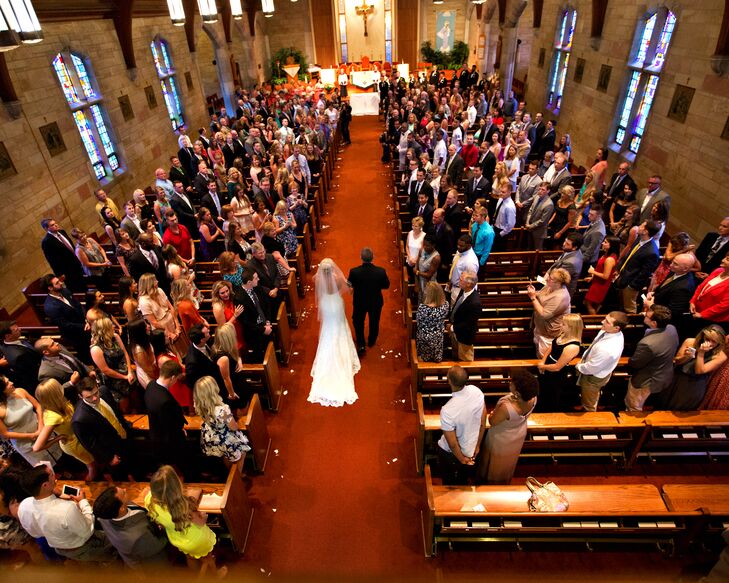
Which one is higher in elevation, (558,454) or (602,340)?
(602,340)

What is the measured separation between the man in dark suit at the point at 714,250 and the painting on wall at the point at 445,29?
24022 mm

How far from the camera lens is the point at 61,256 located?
6348 millimetres

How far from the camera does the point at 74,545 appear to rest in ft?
10.7

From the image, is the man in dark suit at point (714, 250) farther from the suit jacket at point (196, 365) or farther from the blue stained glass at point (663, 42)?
the suit jacket at point (196, 365)

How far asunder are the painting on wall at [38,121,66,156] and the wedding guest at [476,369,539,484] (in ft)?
32.0

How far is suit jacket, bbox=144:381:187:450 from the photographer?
3.58 m

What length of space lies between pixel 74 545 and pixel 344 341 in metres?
3.39

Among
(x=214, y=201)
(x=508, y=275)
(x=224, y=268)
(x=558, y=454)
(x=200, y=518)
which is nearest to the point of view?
(x=200, y=518)

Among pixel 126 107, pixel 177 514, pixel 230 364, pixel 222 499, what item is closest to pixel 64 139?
pixel 126 107

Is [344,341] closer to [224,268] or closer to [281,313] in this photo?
[281,313]

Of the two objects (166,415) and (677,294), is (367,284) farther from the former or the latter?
(677,294)

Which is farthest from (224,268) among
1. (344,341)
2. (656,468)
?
(656,468)

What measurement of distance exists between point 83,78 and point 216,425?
10241mm

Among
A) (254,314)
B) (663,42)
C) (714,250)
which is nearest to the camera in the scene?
(254,314)
